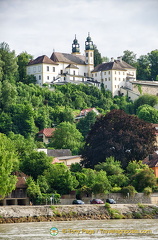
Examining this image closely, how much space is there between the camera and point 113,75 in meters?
142

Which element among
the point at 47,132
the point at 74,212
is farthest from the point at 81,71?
the point at 74,212

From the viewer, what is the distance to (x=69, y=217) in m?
63.3

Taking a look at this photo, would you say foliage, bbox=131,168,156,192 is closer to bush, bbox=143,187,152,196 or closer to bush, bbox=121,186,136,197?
bush, bbox=143,187,152,196

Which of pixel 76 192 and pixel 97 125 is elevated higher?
pixel 97 125

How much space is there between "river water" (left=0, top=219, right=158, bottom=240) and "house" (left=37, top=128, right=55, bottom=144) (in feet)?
160

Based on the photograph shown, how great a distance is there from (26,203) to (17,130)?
1569 inches

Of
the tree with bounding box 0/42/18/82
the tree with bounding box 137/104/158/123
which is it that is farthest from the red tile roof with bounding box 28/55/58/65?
the tree with bounding box 137/104/158/123

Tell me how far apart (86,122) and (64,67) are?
28.5 m

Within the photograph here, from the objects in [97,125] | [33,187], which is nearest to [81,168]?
[97,125]

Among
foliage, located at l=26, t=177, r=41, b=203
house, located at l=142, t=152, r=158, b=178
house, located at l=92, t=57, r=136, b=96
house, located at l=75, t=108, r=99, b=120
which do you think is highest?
house, located at l=92, t=57, r=136, b=96

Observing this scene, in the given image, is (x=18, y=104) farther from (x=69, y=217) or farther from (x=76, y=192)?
(x=69, y=217)

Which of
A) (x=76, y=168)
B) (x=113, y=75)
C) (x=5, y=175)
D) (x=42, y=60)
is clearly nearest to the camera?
(x=5, y=175)

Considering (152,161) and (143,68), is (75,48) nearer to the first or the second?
(143,68)

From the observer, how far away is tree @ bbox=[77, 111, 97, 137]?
379 ft
